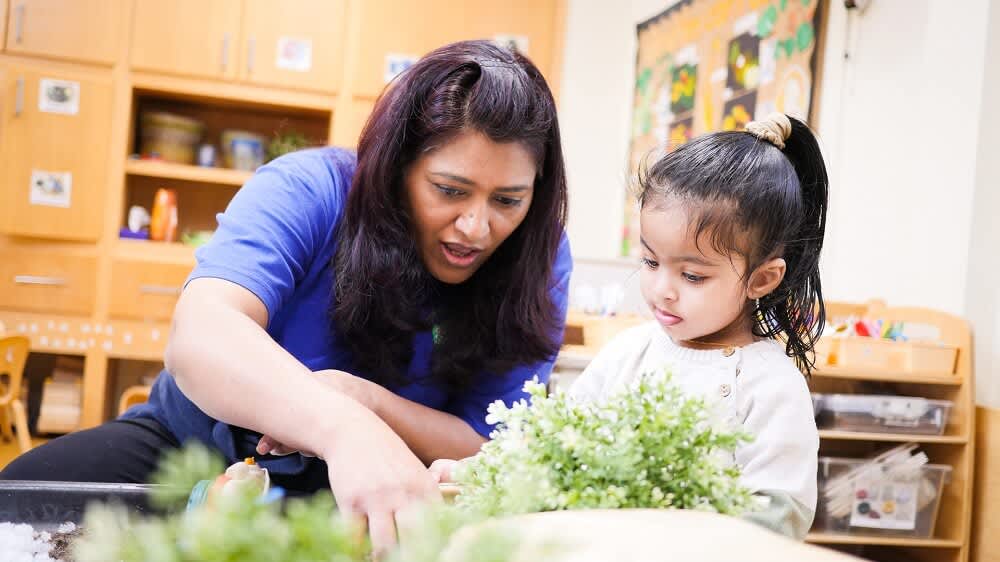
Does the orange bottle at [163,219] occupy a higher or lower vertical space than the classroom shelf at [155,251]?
higher

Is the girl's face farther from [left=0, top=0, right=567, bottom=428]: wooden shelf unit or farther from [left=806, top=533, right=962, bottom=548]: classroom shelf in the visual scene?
[left=0, top=0, right=567, bottom=428]: wooden shelf unit

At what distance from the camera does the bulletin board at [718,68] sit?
3.24m

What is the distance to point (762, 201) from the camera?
1084mm

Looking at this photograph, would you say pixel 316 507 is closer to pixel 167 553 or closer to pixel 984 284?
pixel 167 553

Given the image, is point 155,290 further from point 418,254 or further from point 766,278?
point 766,278

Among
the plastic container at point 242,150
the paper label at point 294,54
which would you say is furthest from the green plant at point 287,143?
the paper label at point 294,54

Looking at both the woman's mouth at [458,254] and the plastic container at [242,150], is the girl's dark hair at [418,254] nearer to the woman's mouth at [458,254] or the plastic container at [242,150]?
the woman's mouth at [458,254]

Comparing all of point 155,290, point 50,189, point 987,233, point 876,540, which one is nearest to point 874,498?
point 876,540

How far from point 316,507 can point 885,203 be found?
2.96 meters

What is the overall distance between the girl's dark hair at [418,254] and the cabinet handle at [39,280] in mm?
3109

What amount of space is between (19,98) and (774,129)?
373 centimetres

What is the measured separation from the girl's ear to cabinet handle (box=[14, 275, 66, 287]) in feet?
11.7

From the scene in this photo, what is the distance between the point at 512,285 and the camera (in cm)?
136

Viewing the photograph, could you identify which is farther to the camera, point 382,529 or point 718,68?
point 718,68
